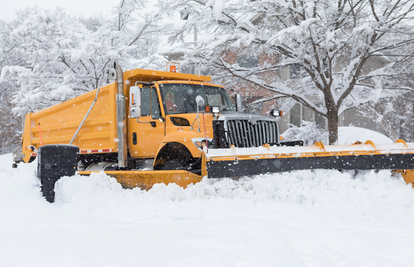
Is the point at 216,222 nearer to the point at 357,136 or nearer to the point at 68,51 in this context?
the point at 357,136

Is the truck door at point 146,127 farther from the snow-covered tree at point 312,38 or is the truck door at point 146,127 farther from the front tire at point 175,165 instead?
the snow-covered tree at point 312,38

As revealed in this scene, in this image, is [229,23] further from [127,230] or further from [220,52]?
[127,230]

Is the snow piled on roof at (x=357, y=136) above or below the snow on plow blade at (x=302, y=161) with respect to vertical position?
above

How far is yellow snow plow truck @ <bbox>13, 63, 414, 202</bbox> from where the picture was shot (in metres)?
4.80

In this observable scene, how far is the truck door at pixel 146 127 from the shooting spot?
6.41m

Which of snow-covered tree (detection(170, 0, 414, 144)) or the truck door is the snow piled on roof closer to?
snow-covered tree (detection(170, 0, 414, 144))

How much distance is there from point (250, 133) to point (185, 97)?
4.55ft

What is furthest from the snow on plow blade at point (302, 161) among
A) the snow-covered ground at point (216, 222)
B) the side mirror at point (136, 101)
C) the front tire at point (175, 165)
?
the side mirror at point (136, 101)

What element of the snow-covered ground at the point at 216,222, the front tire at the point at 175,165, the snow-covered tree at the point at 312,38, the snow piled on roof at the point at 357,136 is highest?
the snow-covered tree at the point at 312,38

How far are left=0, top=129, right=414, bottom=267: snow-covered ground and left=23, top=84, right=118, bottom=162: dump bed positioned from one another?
1810 millimetres

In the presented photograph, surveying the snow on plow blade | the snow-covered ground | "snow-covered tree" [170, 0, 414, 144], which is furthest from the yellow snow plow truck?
"snow-covered tree" [170, 0, 414, 144]

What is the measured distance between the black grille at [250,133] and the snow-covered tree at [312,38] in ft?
6.21

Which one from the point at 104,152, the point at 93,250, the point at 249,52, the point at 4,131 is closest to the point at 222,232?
the point at 93,250

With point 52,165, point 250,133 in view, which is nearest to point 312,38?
point 250,133
